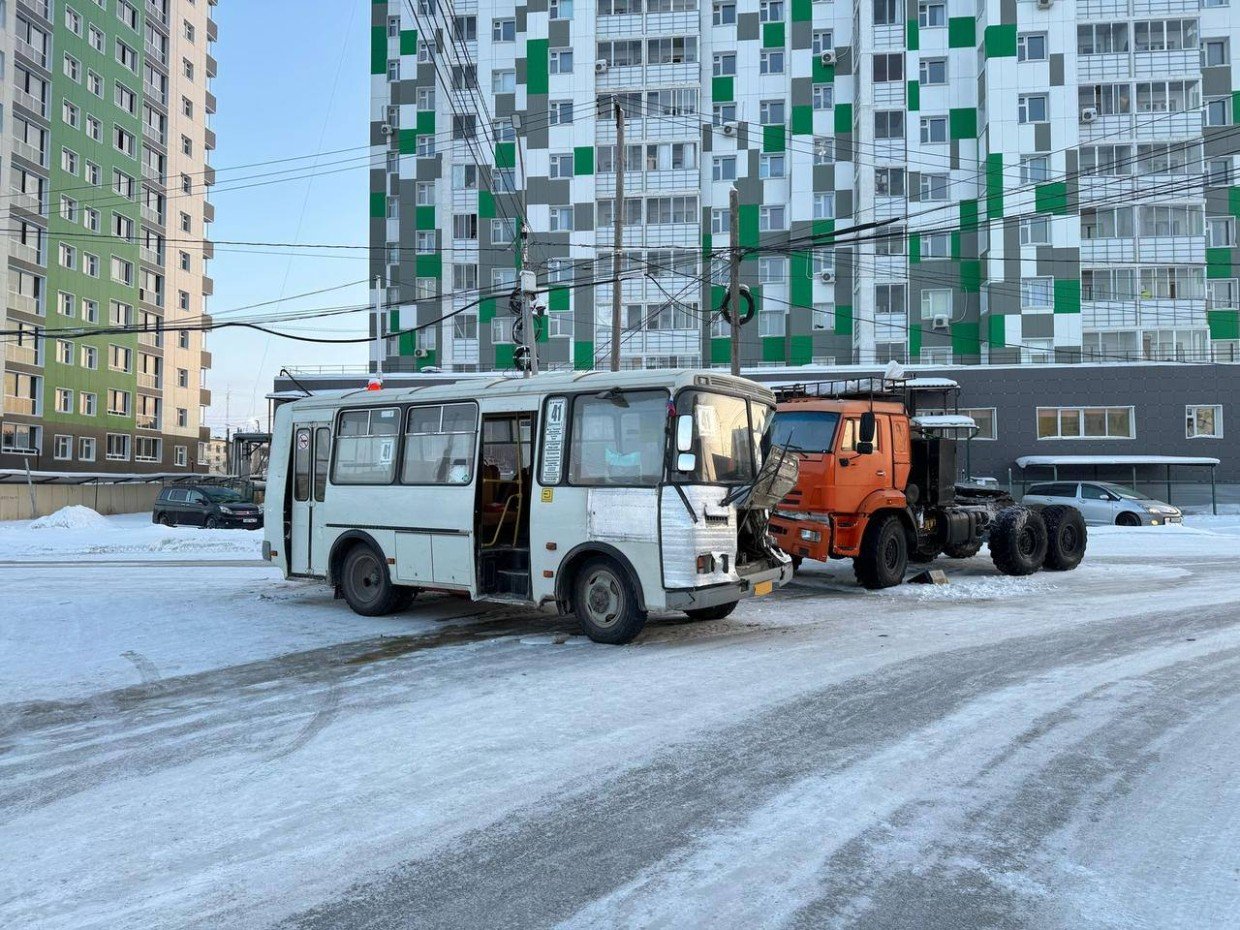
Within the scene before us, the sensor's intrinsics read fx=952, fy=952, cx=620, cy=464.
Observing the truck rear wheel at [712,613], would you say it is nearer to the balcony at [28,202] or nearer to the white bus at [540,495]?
the white bus at [540,495]

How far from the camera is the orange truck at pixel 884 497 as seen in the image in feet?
45.5

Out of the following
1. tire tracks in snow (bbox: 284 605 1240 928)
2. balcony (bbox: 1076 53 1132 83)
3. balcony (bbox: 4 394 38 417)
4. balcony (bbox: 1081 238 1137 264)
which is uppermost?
balcony (bbox: 1076 53 1132 83)

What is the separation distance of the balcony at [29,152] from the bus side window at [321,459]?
158ft

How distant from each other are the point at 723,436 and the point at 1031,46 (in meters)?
42.8

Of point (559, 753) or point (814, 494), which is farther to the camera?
point (814, 494)

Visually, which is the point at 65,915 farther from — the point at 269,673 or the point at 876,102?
the point at 876,102

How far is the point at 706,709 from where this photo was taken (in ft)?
22.9

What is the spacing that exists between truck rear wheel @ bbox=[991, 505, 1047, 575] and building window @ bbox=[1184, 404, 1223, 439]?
2720cm

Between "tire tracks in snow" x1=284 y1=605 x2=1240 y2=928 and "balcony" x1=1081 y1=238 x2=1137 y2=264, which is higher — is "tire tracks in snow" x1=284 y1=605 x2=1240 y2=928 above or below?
below

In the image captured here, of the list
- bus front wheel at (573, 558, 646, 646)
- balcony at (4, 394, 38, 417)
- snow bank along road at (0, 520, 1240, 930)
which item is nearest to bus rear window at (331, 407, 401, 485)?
snow bank along road at (0, 520, 1240, 930)

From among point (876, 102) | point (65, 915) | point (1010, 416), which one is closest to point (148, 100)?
point (876, 102)

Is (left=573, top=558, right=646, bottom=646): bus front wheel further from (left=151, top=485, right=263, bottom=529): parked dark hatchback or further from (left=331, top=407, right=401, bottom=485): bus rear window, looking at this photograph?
(left=151, top=485, right=263, bottom=529): parked dark hatchback

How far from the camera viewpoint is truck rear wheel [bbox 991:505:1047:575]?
1616 centimetres

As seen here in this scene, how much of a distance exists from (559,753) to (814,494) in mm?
8775
